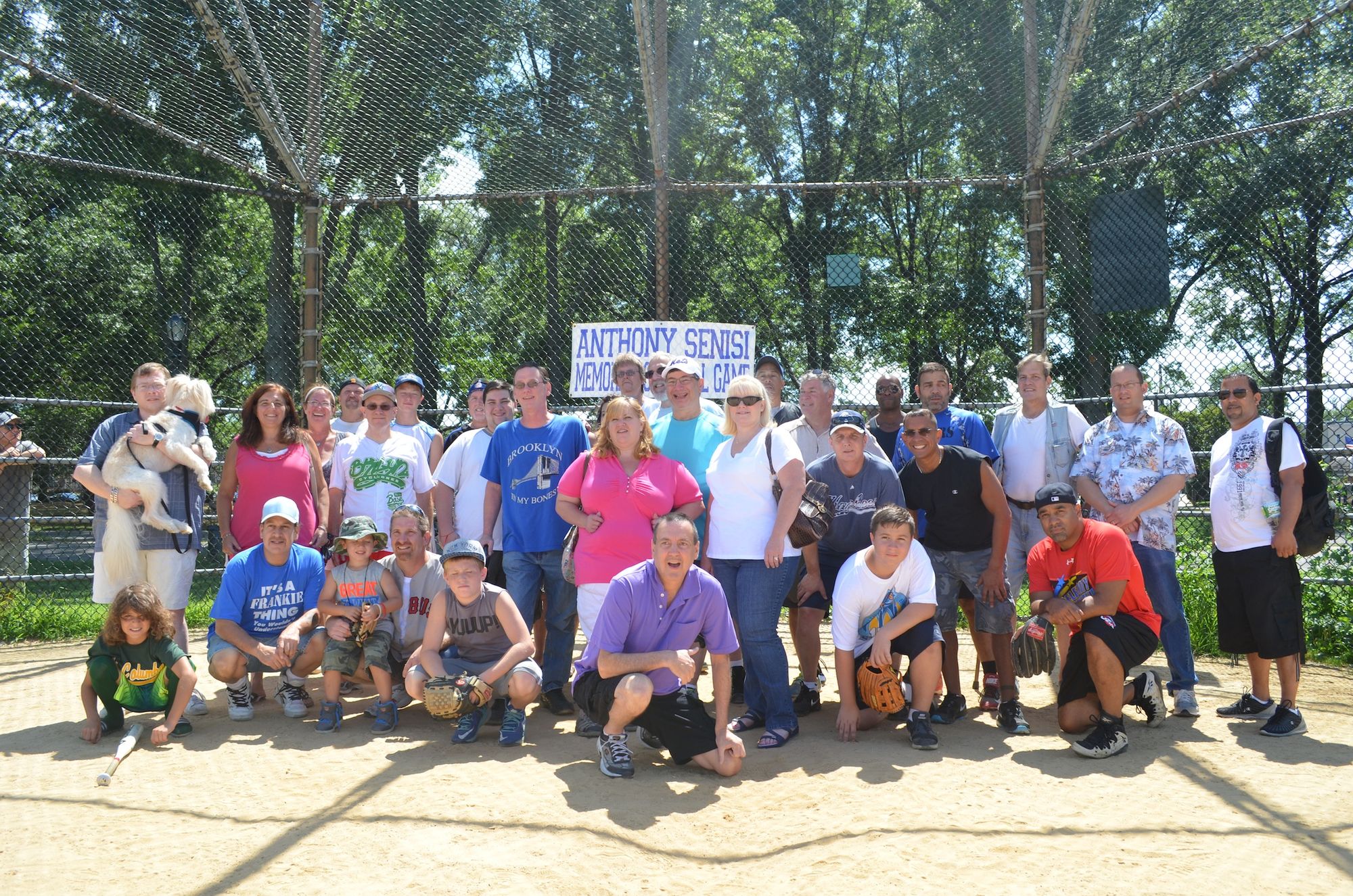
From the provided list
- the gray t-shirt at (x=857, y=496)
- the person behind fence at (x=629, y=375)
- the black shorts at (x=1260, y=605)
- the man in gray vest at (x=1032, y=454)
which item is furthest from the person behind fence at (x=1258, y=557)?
the person behind fence at (x=629, y=375)

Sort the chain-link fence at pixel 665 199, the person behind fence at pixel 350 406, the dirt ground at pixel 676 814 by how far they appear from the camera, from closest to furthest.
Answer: the dirt ground at pixel 676 814, the person behind fence at pixel 350 406, the chain-link fence at pixel 665 199

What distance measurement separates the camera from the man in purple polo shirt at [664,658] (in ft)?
13.2

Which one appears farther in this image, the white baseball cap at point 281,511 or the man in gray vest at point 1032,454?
the man in gray vest at point 1032,454

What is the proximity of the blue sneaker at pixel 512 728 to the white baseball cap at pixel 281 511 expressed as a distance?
4.93 feet

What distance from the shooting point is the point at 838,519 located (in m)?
5.03

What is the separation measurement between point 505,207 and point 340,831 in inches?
370

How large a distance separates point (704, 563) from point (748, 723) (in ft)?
2.54

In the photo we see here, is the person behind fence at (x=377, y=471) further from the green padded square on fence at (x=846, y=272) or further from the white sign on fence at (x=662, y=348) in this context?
the green padded square on fence at (x=846, y=272)

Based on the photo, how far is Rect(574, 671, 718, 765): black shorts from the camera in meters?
4.04

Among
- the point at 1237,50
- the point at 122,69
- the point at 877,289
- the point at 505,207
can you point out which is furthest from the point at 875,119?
the point at 122,69


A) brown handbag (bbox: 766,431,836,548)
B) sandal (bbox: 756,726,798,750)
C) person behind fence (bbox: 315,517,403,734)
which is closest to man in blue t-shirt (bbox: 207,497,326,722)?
person behind fence (bbox: 315,517,403,734)

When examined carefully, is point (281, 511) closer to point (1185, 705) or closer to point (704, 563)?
point (704, 563)

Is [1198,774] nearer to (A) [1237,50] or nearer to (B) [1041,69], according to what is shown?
(A) [1237,50]

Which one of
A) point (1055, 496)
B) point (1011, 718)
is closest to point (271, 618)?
point (1011, 718)
